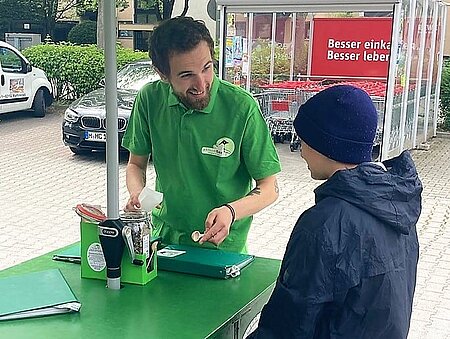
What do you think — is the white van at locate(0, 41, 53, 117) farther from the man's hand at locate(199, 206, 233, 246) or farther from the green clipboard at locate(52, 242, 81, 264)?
the man's hand at locate(199, 206, 233, 246)

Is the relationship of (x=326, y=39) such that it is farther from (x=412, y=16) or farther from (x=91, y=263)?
(x=91, y=263)

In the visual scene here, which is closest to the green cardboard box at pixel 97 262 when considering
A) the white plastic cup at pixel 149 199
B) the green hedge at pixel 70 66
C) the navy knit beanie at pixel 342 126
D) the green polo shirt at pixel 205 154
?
the white plastic cup at pixel 149 199

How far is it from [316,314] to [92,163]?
831 centimetres

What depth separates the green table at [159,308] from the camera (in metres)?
1.84

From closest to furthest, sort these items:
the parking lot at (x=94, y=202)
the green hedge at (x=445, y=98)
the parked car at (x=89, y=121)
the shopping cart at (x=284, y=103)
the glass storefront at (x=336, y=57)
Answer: the parking lot at (x=94, y=202) → the parked car at (x=89, y=121) → the glass storefront at (x=336, y=57) → the shopping cart at (x=284, y=103) → the green hedge at (x=445, y=98)

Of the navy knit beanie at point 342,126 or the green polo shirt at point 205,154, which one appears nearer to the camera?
the navy knit beanie at point 342,126

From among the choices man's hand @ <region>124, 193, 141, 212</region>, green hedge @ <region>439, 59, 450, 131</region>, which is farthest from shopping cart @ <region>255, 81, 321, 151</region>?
man's hand @ <region>124, 193, 141, 212</region>

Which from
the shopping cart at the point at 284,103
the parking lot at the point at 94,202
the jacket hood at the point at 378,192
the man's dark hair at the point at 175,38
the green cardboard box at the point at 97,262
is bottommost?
the parking lot at the point at 94,202

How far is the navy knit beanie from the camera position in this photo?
1673 millimetres

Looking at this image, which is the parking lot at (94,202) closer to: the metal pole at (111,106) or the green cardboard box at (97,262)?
the metal pole at (111,106)

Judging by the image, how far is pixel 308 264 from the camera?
1.58m

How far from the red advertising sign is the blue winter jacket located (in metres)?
9.30

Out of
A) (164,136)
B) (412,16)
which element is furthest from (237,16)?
(164,136)

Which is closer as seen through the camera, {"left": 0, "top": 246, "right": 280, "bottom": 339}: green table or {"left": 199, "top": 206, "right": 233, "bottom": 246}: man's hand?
{"left": 0, "top": 246, "right": 280, "bottom": 339}: green table
